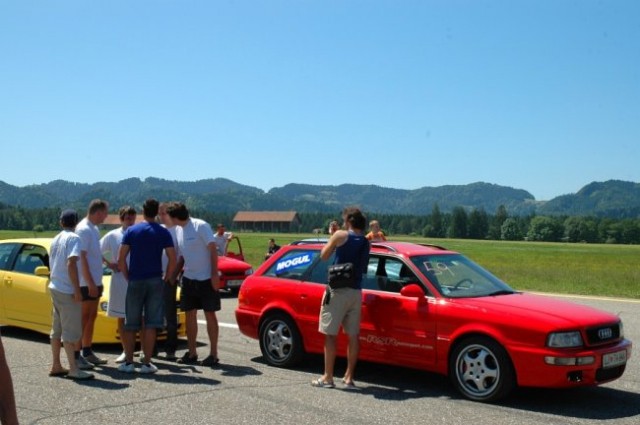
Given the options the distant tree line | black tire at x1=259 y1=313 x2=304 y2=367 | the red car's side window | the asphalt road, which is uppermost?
the distant tree line

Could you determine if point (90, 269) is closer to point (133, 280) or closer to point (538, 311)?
point (133, 280)

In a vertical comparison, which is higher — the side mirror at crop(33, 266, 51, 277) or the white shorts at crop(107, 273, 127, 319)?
the side mirror at crop(33, 266, 51, 277)

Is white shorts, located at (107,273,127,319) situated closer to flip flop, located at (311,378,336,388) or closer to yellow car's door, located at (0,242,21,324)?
yellow car's door, located at (0,242,21,324)

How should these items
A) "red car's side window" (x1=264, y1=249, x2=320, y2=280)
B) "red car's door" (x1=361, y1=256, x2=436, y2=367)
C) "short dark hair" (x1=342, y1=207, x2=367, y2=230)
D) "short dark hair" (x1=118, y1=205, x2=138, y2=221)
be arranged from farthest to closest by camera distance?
1. "short dark hair" (x1=118, y1=205, x2=138, y2=221)
2. "red car's side window" (x1=264, y1=249, x2=320, y2=280)
3. "short dark hair" (x1=342, y1=207, x2=367, y2=230)
4. "red car's door" (x1=361, y1=256, x2=436, y2=367)

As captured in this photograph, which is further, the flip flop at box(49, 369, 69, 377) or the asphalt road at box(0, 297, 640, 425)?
the flip flop at box(49, 369, 69, 377)

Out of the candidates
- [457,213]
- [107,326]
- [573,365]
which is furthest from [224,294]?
[457,213]

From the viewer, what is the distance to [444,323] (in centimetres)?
702

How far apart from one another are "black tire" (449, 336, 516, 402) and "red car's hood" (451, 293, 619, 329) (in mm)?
301

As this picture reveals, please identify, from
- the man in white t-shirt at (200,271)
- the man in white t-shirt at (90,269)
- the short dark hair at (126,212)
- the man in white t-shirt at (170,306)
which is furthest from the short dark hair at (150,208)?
the short dark hair at (126,212)

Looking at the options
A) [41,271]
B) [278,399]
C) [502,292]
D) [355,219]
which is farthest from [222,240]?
[278,399]

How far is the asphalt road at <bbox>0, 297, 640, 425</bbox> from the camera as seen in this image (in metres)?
6.06

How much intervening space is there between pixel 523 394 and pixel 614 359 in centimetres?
94

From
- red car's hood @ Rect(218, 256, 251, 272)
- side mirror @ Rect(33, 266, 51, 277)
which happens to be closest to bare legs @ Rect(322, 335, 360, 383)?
side mirror @ Rect(33, 266, 51, 277)

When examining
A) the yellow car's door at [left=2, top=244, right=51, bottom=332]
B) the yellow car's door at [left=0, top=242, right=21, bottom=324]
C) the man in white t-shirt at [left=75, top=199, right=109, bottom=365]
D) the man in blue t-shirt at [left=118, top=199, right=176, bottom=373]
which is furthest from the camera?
the yellow car's door at [left=0, top=242, right=21, bottom=324]
